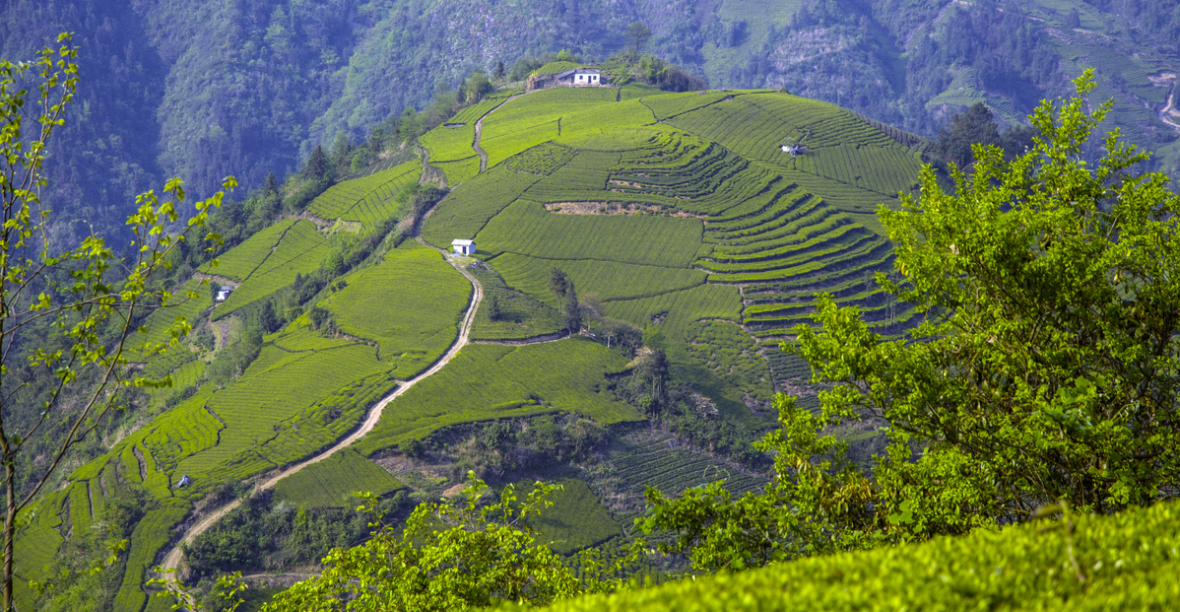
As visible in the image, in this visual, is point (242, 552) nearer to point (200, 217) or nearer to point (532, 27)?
point (200, 217)

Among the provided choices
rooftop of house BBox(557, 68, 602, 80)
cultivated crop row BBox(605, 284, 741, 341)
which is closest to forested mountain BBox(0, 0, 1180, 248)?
rooftop of house BBox(557, 68, 602, 80)

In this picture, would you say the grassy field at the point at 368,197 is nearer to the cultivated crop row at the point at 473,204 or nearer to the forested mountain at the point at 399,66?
the cultivated crop row at the point at 473,204

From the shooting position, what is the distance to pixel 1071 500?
794 centimetres

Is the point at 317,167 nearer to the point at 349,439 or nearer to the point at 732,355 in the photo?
the point at 349,439

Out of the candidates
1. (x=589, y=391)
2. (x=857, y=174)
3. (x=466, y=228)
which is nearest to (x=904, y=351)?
(x=589, y=391)

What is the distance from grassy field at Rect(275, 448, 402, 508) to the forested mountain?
144434 millimetres

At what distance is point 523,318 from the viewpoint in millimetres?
52500

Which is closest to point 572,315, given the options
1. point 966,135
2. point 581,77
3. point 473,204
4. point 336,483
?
point 473,204

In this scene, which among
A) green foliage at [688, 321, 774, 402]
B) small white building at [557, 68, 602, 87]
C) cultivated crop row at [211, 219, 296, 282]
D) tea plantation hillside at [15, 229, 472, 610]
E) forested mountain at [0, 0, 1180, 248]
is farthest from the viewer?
forested mountain at [0, 0, 1180, 248]

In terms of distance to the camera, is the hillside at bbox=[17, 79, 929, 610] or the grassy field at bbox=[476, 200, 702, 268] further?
the grassy field at bbox=[476, 200, 702, 268]

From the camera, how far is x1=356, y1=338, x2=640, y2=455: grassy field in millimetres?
42656

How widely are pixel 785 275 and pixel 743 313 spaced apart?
16.7ft

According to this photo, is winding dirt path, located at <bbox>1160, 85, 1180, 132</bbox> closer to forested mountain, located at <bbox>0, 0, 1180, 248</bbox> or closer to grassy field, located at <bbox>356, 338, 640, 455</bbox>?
forested mountain, located at <bbox>0, 0, 1180, 248</bbox>

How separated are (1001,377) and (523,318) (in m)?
44.2
